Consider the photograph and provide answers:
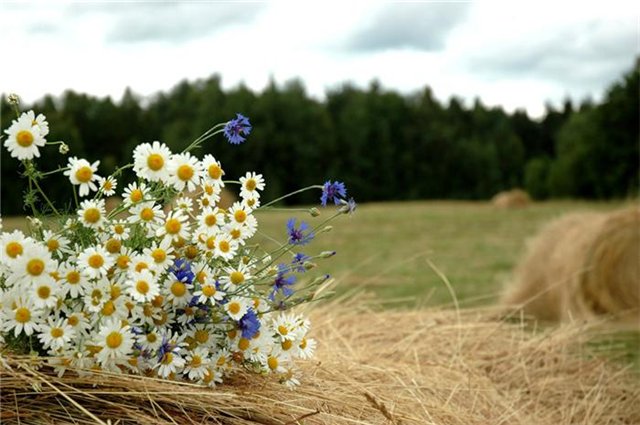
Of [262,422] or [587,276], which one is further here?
[587,276]

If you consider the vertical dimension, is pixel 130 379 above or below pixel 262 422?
above

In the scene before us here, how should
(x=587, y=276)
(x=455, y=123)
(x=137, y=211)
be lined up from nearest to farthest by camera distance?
(x=137, y=211) < (x=587, y=276) < (x=455, y=123)

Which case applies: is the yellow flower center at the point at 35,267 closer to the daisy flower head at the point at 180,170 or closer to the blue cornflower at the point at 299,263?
the daisy flower head at the point at 180,170

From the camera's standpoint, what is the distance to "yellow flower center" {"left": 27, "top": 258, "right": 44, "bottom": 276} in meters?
2.13

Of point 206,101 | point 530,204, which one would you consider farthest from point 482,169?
point 530,204

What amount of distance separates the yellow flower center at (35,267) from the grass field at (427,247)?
599 centimetres

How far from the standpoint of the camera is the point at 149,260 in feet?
7.21

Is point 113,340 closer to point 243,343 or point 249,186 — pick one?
point 243,343

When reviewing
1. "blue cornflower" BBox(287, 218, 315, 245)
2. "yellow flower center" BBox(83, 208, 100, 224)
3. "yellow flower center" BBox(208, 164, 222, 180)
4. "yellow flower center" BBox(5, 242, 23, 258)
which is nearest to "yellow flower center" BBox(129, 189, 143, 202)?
"yellow flower center" BBox(83, 208, 100, 224)

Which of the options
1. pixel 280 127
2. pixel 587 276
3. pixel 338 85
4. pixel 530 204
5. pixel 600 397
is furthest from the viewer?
pixel 338 85

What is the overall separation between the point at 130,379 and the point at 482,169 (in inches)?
1660

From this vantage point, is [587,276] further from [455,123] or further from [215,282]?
[455,123]

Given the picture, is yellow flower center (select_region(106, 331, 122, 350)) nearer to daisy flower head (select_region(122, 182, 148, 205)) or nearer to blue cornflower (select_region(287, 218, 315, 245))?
daisy flower head (select_region(122, 182, 148, 205))

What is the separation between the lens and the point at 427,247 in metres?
15.3
